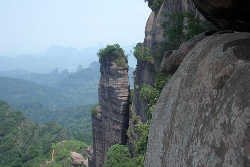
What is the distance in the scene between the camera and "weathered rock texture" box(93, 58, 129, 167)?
95.7ft

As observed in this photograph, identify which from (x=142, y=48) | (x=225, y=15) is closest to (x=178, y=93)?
(x=225, y=15)

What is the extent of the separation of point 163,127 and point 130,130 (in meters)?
20.0

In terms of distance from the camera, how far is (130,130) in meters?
26.5

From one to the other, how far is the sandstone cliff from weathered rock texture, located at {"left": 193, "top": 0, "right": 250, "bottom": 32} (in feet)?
74.5

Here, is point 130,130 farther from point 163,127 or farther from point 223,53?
point 223,53

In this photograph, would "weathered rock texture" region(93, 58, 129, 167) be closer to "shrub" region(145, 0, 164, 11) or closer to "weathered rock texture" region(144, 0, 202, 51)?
"weathered rock texture" region(144, 0, 202, 51)

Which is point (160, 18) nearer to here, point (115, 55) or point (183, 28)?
point (183, 28)

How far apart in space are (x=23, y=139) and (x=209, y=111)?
2933 inches

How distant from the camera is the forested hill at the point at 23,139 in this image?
56.9 m

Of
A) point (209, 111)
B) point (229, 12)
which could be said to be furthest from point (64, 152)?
point (209, 111)

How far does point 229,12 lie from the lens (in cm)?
605

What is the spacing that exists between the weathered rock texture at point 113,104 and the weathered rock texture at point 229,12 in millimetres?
22688

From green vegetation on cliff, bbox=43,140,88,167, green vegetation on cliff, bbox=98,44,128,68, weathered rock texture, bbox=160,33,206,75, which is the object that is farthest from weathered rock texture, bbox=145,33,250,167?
green vegetation on cliff, bbox=43,140,88,167


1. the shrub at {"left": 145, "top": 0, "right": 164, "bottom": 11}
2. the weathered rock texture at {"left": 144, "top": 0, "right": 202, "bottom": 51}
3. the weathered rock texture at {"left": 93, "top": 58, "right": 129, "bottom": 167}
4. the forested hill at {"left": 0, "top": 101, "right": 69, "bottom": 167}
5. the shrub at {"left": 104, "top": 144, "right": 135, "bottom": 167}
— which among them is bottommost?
the forested hill at {"left": 0, "top": 101, "right": 69, "bottom": 167}
